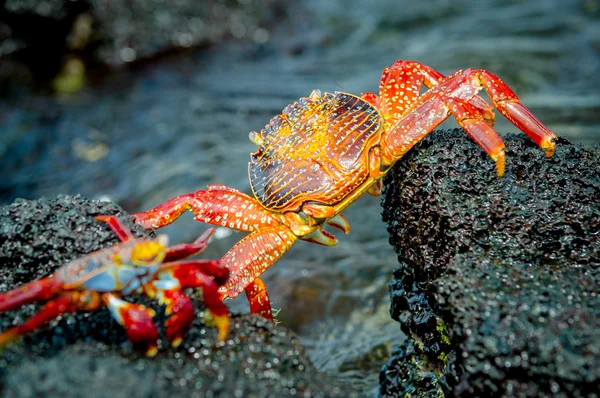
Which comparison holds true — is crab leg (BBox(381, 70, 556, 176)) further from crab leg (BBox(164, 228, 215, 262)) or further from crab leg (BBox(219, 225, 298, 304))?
crab leg (BBox(164, 228, 215, 262))

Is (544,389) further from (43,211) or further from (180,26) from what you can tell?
(180,26)

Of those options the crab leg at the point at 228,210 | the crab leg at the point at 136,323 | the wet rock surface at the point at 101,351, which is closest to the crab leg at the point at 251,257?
the crab leg at the point at 228,210

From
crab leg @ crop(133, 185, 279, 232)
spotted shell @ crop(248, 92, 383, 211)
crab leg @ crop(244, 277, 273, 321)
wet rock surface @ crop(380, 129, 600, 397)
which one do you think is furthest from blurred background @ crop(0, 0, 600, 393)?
spotted shell @ crop(248, 92, 383, 211)

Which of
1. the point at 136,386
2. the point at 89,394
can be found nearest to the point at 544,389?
the point at 136,386

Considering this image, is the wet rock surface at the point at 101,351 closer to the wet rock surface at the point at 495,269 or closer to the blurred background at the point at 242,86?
the wet rock surface at the point at 495,269

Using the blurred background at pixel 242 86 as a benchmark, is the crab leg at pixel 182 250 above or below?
below

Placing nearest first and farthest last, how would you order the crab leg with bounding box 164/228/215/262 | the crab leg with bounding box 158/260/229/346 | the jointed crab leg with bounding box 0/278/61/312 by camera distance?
the jointed crab leg with bounding box 0/278/61/312, the crab leg with bounding box 158/260/229/346, the crab leg with bounding box 164/228/215/262
